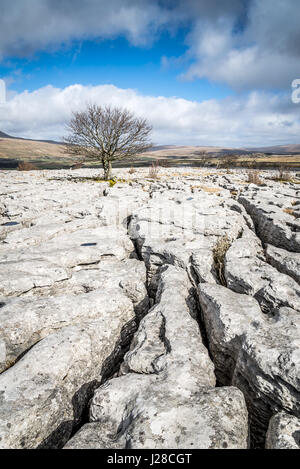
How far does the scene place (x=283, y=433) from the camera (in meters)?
3.26

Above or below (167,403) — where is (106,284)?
above

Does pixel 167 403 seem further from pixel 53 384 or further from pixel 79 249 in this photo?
pixel 79 249

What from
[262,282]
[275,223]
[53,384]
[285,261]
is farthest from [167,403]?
[275,223]

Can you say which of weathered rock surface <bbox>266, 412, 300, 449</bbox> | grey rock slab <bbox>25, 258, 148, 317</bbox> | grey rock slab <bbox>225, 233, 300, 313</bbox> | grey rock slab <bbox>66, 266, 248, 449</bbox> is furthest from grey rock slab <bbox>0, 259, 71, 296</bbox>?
weathered rock surface <bbox>266, 412, 300, 449</bbox>

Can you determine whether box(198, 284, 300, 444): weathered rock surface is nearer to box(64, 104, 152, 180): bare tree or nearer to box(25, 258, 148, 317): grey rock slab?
box(25, 258, 148, 317): grey rock slab

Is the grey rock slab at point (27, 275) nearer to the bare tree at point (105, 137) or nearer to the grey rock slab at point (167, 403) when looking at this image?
the grey rock slab at point (167, 403)

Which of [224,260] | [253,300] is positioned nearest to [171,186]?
[224,260]

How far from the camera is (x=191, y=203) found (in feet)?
48.3

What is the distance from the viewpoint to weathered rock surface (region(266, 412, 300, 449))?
314 cm

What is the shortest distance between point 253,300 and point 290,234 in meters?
5.55

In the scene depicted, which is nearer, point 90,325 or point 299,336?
point 299,336

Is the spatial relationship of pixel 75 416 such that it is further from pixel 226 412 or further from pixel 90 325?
pixel 226 412

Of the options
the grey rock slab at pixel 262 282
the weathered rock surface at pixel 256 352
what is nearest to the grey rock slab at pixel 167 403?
the weathered rock surface at pixel 256 352

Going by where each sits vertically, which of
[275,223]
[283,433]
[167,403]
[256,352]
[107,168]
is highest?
[107,168]
